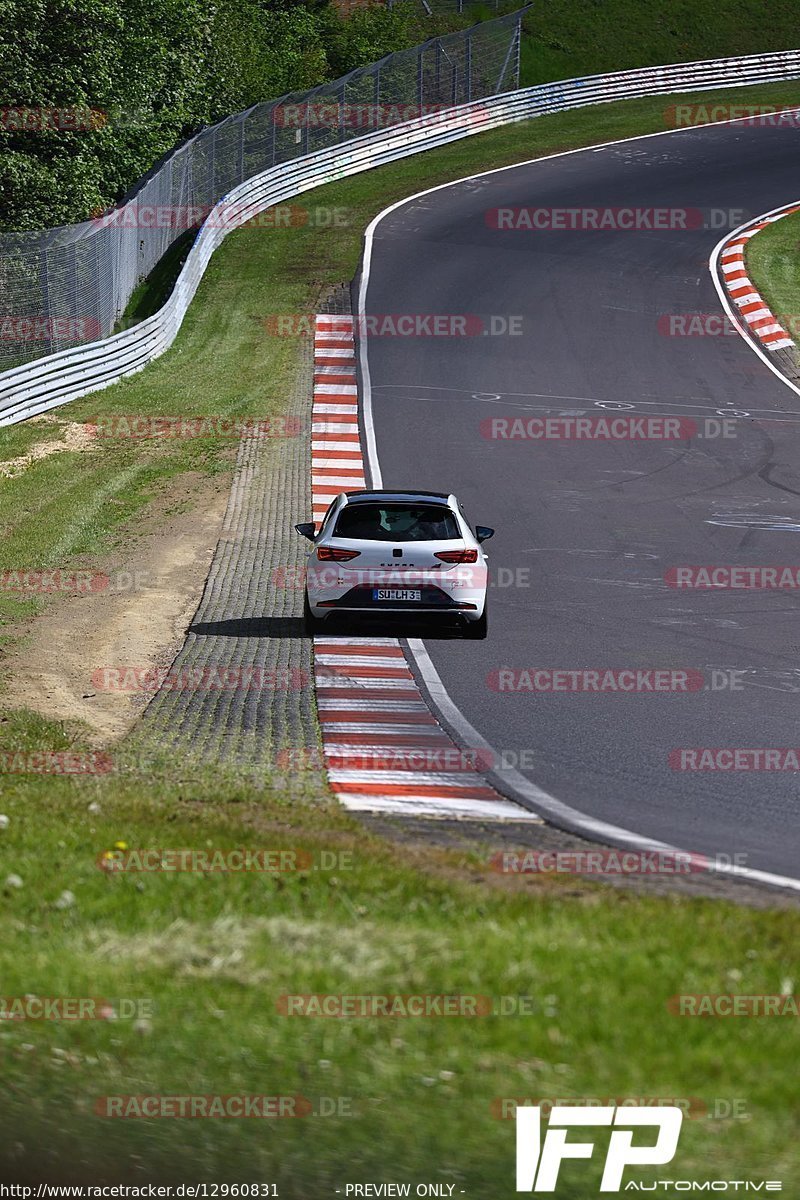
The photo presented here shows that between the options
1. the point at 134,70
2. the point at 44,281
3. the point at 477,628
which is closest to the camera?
the point at 477,628

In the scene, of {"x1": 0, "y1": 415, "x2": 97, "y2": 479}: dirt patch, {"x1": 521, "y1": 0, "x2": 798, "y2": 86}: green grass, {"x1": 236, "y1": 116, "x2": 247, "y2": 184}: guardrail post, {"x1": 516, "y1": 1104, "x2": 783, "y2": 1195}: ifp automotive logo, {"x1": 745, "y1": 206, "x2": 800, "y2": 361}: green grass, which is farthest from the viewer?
{"x1": 521, "y1": 0, "x2": 798, "y2": 86}: green grass

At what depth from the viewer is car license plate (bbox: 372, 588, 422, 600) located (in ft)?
50.5

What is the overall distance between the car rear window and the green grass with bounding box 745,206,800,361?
68.2 feet

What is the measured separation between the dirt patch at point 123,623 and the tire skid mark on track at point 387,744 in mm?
1703

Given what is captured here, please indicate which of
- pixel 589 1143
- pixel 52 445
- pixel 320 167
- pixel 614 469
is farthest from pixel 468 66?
pixel 589 1143

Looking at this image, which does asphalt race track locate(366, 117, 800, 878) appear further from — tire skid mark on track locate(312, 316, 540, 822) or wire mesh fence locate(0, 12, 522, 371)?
wire mesh fence locate(0, 12, 522, 371)

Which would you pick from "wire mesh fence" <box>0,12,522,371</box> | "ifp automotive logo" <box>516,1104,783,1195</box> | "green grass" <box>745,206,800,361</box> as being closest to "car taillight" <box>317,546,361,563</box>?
"ifp automotive logo" <box>516,1104,783,1195</box>

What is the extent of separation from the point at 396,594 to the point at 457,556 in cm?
73

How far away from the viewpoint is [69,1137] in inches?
209

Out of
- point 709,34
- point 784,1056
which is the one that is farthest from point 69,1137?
point 709,34

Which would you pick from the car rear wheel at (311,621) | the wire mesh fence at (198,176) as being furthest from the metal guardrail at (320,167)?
the car rear wheel at (311,621)

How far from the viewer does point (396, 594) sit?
15430 millimetres

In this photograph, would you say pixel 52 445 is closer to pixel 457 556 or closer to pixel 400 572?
pixel 400 572

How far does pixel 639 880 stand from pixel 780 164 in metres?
48.8
